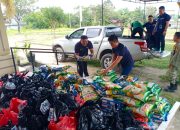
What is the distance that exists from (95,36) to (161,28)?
2453 millimetres

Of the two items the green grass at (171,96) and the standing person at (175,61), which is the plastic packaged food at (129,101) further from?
the standing person at (175,61)

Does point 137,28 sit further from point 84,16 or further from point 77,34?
point 84,16

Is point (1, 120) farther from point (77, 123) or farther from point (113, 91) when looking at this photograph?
point (113, 91)

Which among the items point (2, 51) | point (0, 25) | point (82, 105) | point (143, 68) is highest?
point (0, 25)

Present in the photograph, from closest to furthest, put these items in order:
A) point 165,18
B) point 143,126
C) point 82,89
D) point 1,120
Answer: point 143,126 < point 1,120 < point 82,89 < point 165,18

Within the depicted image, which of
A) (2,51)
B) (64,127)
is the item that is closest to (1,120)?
(64,127)

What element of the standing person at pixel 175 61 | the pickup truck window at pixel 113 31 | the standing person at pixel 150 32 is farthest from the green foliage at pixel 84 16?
the standing person at pixel 175 61

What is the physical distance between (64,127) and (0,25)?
13.8 ft

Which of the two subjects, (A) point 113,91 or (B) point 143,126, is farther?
(A) point 113,91

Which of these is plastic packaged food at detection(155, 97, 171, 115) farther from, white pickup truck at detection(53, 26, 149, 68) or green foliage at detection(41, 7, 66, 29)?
green foliage at detection(41, 7, 66, 29)

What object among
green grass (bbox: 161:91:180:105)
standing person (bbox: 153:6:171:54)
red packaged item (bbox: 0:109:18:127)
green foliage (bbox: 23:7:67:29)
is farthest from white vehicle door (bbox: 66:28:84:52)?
green foliage (bbox: 23:7:67:29)

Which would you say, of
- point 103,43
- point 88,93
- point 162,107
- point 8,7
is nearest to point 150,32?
point 103,43

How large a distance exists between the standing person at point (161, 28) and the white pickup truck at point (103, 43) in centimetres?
83

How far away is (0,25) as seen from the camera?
5.35 m
